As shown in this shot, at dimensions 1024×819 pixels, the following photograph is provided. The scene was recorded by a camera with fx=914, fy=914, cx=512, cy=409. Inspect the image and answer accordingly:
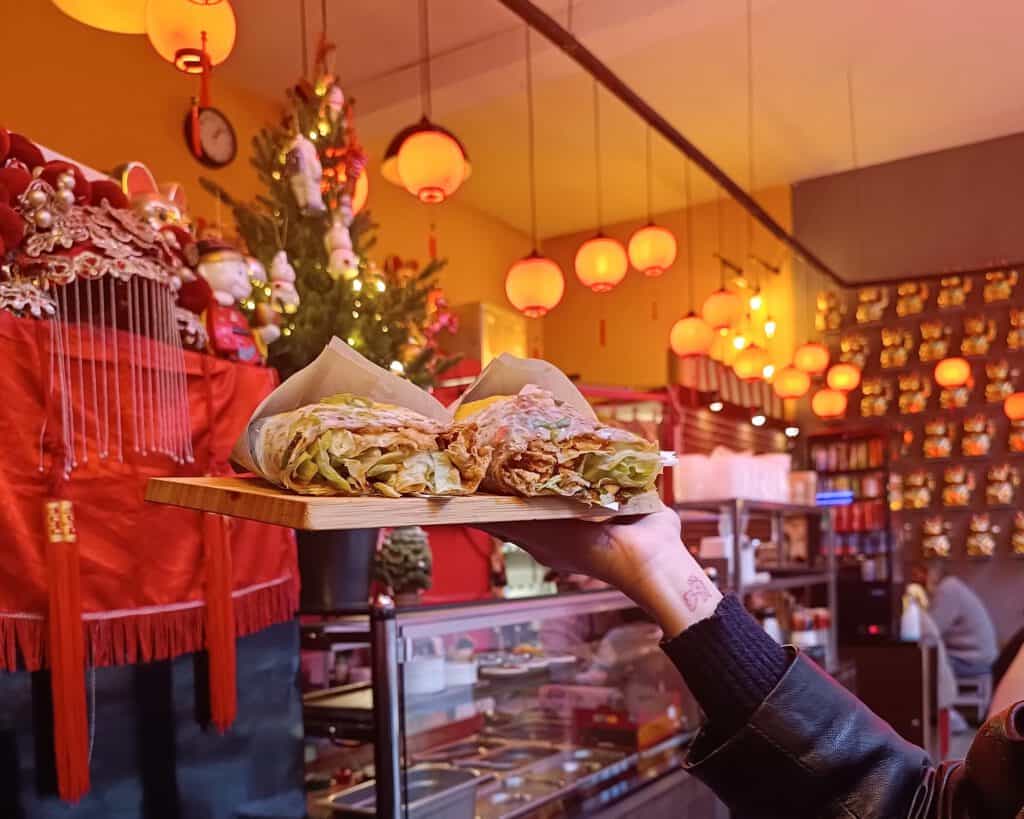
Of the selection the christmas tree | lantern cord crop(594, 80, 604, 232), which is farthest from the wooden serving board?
lantern cord crop(594, 80, 604, 232)

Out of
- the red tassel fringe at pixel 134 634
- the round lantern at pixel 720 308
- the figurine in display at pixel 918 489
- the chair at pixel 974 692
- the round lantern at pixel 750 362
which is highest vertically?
the round lantern at pixel 720 308

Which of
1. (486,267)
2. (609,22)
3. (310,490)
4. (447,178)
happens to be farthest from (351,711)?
(486,267)

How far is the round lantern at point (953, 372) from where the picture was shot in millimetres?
7992

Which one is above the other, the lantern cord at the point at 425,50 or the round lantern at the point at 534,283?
the lantern cord at the point at 425,50

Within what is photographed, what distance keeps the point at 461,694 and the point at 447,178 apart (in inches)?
111

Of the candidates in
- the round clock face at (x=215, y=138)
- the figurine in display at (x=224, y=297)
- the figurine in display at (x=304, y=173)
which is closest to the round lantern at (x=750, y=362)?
the round clock face at (x=215, y=138)

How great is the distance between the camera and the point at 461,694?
8.24 feet

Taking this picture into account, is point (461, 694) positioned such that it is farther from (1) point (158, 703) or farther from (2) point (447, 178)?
(2) point (447, 178)

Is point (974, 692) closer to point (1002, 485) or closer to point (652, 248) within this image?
point (1002, 485)

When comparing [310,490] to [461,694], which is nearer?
[310,490]

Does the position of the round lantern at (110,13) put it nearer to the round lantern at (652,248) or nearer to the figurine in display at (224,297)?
the figurine in display at (224,297)

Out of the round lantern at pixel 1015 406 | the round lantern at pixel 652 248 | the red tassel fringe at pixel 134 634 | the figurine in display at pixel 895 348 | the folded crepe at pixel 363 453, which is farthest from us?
the figurine in display at pixel 895 348

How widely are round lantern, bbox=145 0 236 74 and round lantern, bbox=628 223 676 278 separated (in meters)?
→ 3.41

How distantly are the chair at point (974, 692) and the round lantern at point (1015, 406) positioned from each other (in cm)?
243
